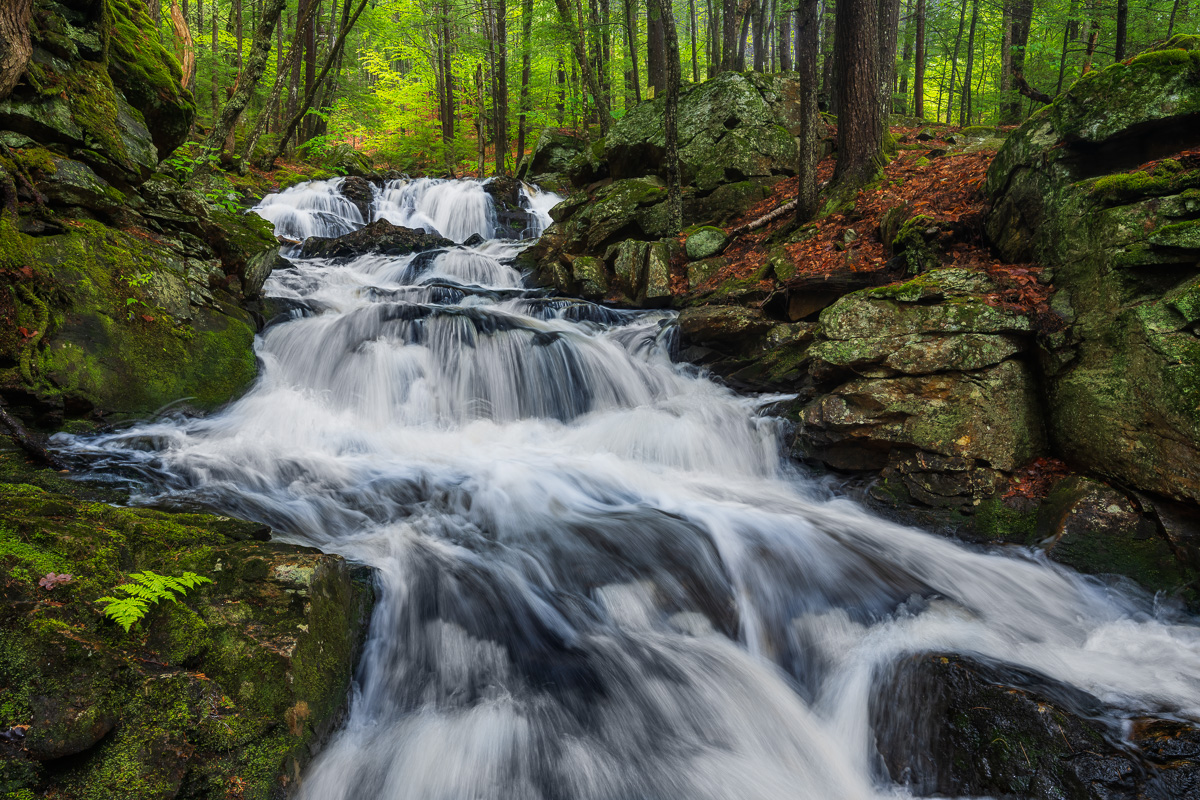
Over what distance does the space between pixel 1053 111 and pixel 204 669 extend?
8.48m

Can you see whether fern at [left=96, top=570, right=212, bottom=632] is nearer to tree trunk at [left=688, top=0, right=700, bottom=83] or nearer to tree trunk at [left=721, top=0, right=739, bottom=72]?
tree trunk at [left=721, top=0, right=739, bottom=72]

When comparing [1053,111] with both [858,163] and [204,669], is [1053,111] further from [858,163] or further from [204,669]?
[204,669]

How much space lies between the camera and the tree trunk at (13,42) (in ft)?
16.4

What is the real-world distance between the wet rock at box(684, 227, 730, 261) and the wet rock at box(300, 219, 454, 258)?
7414 mm

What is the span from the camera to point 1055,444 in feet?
16.6

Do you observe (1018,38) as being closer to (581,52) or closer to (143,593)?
(581,52)

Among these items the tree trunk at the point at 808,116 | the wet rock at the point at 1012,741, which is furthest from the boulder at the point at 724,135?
the wet rock at the point at 1012,741

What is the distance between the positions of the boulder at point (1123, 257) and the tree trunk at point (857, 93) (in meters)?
3.11

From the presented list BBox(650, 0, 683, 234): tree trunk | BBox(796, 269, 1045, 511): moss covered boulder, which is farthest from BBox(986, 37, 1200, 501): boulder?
BBox(650, 0, 683, 234): tree trunk

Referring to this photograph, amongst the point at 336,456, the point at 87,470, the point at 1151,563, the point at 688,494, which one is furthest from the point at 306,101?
the point at 1151,563

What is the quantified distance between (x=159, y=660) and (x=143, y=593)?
0.29 meters

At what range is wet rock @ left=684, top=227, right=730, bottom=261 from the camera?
32.8ft

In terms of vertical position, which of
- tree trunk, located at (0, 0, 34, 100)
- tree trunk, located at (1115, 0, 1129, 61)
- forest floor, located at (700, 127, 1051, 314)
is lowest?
forest floor, located at (700, 127, 1051, 314)

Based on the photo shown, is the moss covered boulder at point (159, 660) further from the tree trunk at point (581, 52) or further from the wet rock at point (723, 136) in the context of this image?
the tree trunk at point (581, 52)
